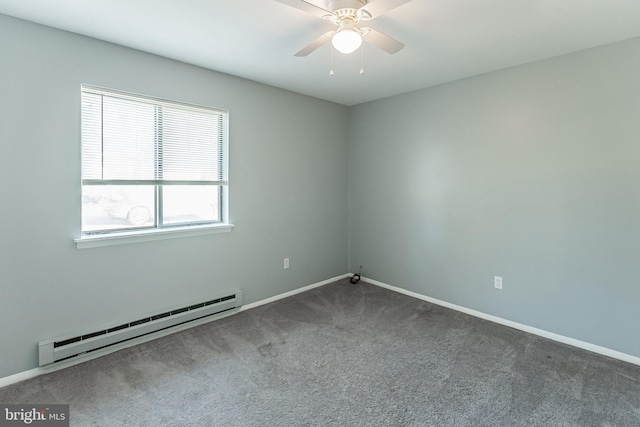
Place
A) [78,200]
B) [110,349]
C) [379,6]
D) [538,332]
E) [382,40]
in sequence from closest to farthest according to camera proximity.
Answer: [379,6], [382,40], [78,200], [110,349], [538,332]

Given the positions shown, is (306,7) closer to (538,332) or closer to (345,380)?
(345,380)

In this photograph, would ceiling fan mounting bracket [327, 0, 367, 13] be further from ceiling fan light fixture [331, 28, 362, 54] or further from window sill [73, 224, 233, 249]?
window sill [73, 224, 233, 249]

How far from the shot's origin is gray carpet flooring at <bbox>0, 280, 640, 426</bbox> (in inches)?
75.0

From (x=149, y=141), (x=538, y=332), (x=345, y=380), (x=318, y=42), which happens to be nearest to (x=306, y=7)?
(x=318, y=42)

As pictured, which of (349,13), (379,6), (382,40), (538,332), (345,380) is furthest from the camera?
(538,332)

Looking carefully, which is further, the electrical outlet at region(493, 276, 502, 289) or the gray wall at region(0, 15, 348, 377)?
the electrical outlet at region(493, 276, 502, 289)

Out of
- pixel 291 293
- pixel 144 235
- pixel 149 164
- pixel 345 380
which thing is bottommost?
pixel 345 380

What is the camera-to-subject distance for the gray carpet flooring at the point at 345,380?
1.91m

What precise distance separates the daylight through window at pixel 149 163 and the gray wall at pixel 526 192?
2.12 m

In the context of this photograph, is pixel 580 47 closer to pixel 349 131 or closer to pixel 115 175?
pixel 349 131


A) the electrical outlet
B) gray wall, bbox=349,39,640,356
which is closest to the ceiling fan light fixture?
gray wall, bbox=349,39,640,356

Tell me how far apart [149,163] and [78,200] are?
2.01 ft

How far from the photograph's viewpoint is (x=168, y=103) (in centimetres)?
287

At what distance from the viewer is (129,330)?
263 centimetres
